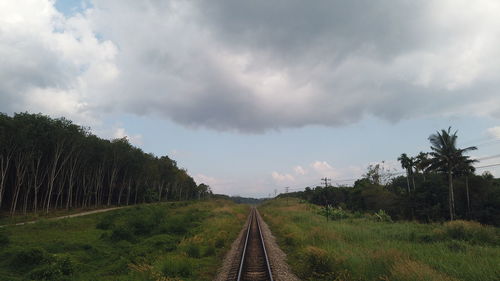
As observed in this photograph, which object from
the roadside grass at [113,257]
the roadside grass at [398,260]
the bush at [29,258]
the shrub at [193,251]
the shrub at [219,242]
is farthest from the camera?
the shrub at [219,242]

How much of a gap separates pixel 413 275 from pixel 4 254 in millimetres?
19091

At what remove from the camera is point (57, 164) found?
48.8 meters

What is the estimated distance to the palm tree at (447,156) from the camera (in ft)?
140

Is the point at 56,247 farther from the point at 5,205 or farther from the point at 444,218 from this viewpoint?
the point at 444,218

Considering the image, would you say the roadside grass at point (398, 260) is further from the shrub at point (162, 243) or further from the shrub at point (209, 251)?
the shrub at point (162, 243)

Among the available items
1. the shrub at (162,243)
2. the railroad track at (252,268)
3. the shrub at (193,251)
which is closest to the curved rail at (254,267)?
the railroad track at (252,268)

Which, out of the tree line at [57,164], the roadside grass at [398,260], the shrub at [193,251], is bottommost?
the shrub at [193,251]

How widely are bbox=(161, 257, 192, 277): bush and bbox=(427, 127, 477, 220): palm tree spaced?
44566mm

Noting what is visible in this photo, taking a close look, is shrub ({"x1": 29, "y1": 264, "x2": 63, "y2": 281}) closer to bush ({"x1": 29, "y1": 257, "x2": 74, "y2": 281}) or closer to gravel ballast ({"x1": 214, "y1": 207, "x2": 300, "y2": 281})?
bush ({"x1": 29, "y1": 257, "x2": 74, "y2": 281})

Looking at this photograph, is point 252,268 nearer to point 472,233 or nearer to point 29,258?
point 29,258

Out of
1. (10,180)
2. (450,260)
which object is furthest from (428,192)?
(10,180)

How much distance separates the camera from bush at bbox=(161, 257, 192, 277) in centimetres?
1074

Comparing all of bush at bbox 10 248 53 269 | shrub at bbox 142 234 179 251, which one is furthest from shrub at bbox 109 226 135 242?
bush at bbox 10 248 53 269

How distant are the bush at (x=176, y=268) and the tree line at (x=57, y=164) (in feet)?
108
